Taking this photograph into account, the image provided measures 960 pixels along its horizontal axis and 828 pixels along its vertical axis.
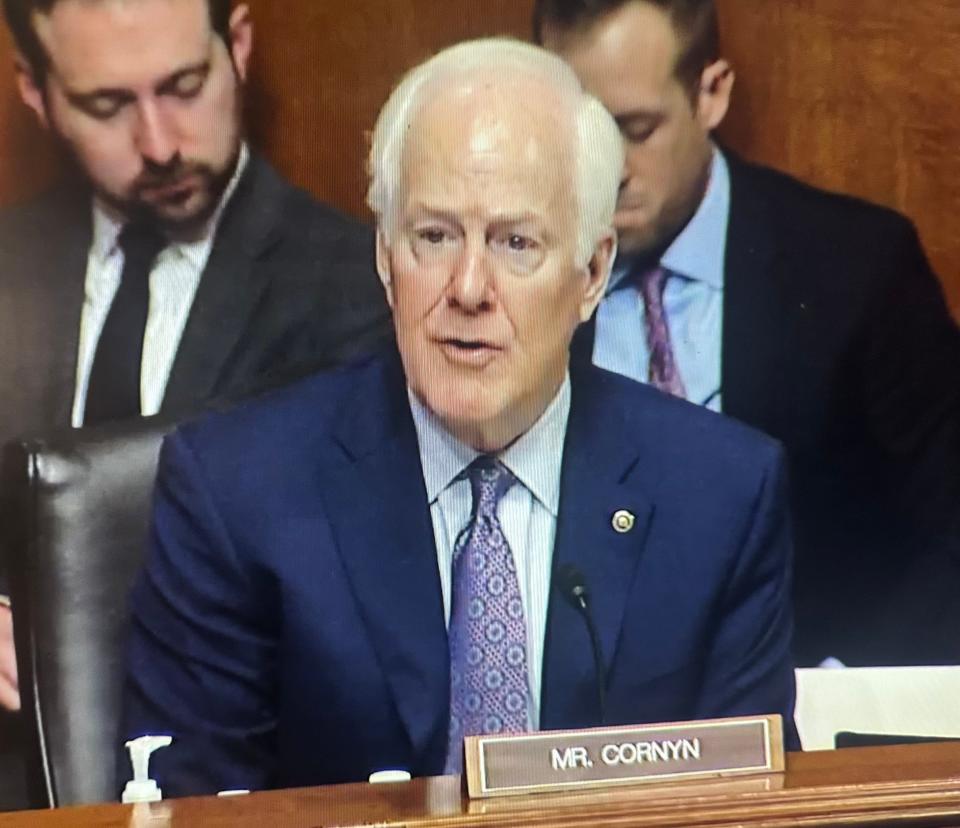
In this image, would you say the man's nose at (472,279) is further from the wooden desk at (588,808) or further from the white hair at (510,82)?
the wooden desk at (588,808)

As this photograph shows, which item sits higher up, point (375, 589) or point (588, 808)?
point (375, 589)

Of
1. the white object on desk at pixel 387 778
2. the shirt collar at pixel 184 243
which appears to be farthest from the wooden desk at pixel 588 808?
the shirt collar at pixel 184 243

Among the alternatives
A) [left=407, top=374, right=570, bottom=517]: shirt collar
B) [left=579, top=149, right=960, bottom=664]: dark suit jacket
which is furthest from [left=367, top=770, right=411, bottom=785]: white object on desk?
[left=579, top=149, right=960, bottom=664]: dark suit jacket

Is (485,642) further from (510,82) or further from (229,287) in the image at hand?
(510,82)

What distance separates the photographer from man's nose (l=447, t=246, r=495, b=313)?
2398mm

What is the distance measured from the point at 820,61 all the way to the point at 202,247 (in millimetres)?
1038

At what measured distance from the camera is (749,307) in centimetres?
257

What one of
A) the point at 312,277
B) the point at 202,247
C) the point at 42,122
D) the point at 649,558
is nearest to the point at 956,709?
the point at 649,558

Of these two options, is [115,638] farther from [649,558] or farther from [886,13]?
[886,13]

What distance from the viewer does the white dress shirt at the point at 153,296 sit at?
7.97 ft

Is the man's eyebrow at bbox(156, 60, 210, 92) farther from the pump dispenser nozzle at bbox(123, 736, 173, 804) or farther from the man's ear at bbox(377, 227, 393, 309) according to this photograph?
the pump dispenser nozzle at bbox(123, 736, 173, 804)

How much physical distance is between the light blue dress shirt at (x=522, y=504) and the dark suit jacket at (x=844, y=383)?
0.32 metres

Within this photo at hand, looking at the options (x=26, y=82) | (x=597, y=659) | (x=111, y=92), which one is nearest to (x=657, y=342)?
(x=597, y=659)

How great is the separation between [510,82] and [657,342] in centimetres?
47
